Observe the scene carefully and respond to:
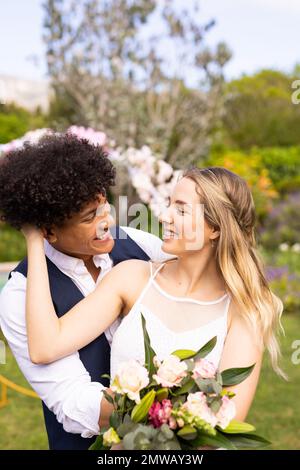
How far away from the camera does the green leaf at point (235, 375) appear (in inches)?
81.5

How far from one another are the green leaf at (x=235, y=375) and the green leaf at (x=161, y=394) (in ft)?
0.80

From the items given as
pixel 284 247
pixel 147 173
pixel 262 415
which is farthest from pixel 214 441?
pixel 284 247

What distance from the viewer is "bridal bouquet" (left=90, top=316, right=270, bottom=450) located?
6.05 feet

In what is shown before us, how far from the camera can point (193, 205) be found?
93.1 inches

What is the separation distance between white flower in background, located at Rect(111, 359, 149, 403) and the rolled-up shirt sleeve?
26cm

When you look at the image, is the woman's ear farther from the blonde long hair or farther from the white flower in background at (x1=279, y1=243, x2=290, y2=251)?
the white flower in background at (x1=279, y1=243, x2=290, y2=251)

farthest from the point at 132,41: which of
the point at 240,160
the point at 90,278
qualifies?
the point at 90,278

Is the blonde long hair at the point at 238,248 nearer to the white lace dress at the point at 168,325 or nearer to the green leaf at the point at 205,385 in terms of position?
the white lace dress at the point at 168,325

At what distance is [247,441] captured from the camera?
77.2 inches

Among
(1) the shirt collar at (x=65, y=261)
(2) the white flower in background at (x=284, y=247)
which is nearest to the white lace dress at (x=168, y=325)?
(1) the shirt collar at (x=65, y=261)

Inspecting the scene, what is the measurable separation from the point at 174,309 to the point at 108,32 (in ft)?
54.6

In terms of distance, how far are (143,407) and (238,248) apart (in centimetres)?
79

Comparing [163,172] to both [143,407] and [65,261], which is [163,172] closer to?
[65,261]
